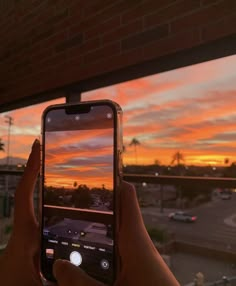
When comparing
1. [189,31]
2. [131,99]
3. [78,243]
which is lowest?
[78,243]

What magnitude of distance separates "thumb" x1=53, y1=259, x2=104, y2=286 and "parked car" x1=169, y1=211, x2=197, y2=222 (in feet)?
3.65

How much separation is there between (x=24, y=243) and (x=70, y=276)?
12 centimetres

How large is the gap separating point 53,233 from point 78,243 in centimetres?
4

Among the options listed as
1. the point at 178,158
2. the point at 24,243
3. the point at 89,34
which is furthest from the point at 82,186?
the point at 89,34

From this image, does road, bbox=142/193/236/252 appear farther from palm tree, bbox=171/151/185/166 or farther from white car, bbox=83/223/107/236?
white car, bbox=83/223/107/236

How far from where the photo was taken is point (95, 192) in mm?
475

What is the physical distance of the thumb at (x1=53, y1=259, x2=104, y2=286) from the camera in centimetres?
35

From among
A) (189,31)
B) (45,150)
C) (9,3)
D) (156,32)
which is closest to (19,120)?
(9,3)

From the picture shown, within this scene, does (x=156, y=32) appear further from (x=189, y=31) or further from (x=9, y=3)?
(x=9, y=3)

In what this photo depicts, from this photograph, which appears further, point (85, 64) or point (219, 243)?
point (85, 64)

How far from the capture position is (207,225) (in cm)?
140

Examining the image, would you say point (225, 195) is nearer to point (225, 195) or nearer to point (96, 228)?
point (225, 195)

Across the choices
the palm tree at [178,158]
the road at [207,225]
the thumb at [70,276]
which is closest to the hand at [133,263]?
the thumb at [70,276]

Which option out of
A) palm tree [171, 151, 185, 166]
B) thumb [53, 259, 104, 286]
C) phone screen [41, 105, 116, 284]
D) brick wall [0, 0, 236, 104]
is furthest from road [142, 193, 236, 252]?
thumb [53, 259, 104, 286]
